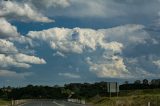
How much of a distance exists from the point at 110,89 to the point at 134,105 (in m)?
4.83

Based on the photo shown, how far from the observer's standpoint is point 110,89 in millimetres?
82125

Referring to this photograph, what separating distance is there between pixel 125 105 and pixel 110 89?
3991mm

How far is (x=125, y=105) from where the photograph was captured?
80.1m

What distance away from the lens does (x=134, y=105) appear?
81688 millimetres

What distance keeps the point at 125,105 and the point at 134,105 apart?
7.66 ft
